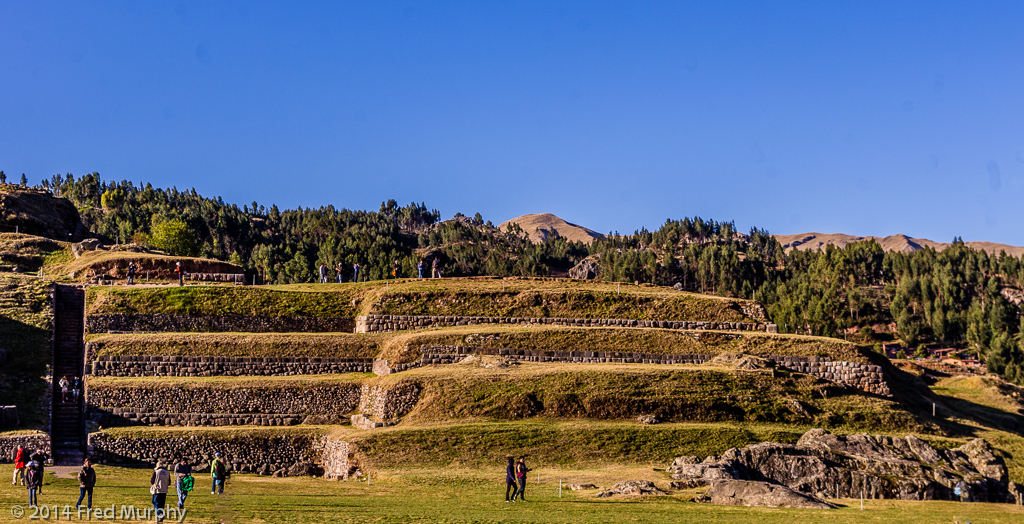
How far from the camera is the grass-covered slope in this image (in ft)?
151

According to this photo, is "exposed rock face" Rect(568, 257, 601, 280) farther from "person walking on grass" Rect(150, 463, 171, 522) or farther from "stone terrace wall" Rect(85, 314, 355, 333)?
"person walking on grass" Rect(150, 463, 171, 522)

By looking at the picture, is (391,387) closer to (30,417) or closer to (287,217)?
(30,417)

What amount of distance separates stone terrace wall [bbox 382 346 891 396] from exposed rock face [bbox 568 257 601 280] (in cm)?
9139

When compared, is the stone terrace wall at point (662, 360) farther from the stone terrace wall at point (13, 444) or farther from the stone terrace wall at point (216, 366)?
the stone terrace wall at point (13, 444)

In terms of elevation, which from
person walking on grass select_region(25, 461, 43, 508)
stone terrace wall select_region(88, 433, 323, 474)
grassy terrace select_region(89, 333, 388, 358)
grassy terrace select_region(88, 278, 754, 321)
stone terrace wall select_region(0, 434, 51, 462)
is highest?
grassy terrace select_region(88, 278, 754, 321)

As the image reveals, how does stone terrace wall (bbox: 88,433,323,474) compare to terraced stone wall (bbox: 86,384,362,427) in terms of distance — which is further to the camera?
terraced stone wall (bbox: 86,384,362,427)

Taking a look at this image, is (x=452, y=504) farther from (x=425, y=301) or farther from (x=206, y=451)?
(x=425, y=301)

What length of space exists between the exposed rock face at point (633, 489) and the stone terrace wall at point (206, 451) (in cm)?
1747

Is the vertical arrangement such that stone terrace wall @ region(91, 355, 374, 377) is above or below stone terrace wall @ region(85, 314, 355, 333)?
below

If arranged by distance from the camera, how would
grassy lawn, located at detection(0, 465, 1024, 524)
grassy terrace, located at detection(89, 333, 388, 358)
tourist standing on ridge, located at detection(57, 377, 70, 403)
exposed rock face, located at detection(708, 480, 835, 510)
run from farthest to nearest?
1. grassy terrace, located at detection(89, 333, 388, 358)
2. tourist standing on ridge, located at detection(57, 377, 70, 403)
3. exposed rock face, located at detection(708, 480, 835, 510)
4. grassy lawn, located at detection(0, 465, 1024, 524)

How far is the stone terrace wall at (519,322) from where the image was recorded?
5862 cm

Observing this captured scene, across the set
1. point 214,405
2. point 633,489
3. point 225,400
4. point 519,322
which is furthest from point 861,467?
point 214,405

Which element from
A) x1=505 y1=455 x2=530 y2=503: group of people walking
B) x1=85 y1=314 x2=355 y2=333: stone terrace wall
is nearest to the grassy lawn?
x1=505 y1=455 x2=530 y2=503: group of people walking

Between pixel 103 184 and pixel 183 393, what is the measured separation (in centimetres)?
13860
